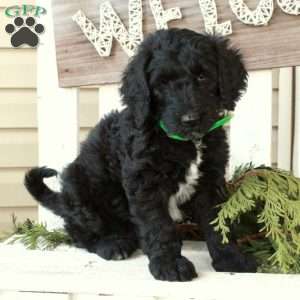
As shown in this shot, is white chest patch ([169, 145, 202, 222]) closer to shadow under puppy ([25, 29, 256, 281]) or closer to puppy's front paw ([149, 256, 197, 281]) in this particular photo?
shadow under puppy ([25, 29, 256, 281])

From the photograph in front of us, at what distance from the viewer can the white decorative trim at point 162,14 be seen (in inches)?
96.5

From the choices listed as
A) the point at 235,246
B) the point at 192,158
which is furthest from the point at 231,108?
the point at 235,246

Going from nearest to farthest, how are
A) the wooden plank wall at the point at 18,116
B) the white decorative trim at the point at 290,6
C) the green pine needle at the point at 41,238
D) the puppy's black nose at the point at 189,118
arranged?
the puppy's black nose at the point at 189,118
the green pine needle at the point at 41,238
the white decorative trim at the point at 290,6
the wooden plank wall at the point at 18,116

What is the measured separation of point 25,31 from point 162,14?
0.76 metres

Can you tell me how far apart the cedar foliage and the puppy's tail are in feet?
2.47

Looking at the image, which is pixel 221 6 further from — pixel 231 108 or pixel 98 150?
pixel 98 150

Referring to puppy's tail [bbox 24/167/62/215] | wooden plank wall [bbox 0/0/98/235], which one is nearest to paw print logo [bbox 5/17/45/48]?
wooden plank wall [bbox 0/0/98/235]

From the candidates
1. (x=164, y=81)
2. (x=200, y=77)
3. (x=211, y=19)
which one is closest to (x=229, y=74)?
(x=200, y=77)

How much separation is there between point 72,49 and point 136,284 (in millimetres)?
1289

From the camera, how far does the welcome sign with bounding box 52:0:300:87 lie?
2.40m

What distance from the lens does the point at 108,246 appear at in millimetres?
2057

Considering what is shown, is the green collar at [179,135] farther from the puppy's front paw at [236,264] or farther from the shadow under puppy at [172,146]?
the puppy's front paw at [236,264]

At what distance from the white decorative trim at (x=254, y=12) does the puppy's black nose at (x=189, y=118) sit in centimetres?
90

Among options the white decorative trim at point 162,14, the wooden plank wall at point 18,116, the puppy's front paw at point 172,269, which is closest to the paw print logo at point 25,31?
the wooden plank wall at point 18,116
